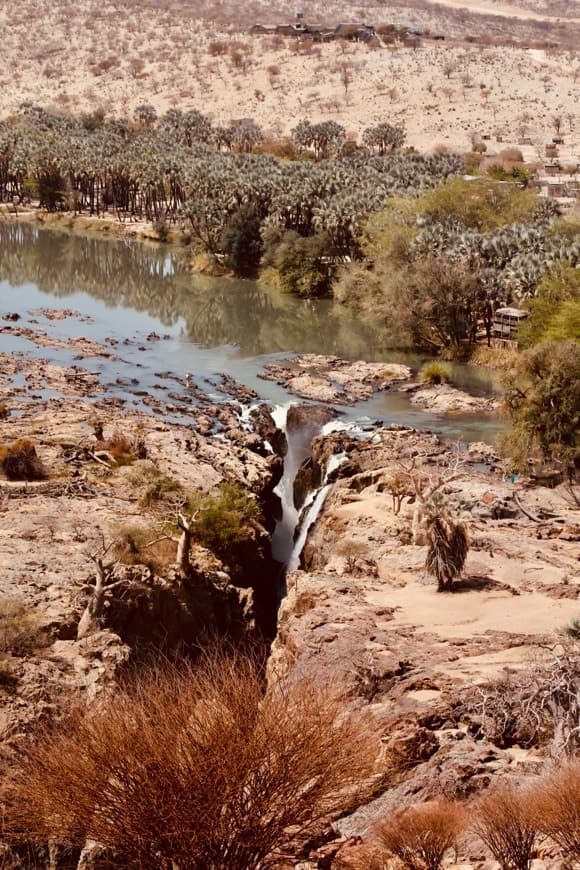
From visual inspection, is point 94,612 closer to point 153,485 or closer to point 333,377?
point 153,485

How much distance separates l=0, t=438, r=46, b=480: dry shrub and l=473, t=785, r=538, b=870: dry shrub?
90.3 ft

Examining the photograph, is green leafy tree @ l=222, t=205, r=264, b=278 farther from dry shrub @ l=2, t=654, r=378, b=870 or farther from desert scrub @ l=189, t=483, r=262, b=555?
dry shrub @ l=2, t=654, r=378, b=870

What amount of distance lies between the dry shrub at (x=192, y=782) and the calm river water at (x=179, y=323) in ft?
120

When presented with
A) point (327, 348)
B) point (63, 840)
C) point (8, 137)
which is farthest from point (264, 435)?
point (8, 137)

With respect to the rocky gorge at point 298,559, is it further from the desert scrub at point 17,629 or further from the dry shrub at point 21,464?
the dry shrub at point 21,464

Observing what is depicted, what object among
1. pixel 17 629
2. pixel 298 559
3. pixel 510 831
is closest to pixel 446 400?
pixel 298 559

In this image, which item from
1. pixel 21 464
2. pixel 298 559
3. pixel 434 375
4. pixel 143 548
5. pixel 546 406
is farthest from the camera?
pixel 434 375

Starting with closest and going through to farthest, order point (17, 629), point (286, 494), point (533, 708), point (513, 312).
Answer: point (533, 708), point (17, 629), point (286, 494), point (513, 312)

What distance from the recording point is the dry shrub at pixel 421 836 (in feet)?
37.6

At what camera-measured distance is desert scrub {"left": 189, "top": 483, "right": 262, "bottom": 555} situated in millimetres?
31938

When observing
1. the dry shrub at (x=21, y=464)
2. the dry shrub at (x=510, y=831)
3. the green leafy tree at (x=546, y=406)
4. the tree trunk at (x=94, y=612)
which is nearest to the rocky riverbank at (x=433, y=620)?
the dry shrub at (x=510, y=831)

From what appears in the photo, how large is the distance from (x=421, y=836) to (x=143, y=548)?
735 inches

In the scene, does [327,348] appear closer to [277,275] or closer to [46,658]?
[277,275]

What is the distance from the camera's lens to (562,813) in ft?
35.6
